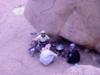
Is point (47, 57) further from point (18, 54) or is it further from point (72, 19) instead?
point (72, 19)

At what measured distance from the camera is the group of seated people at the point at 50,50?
11.4ft

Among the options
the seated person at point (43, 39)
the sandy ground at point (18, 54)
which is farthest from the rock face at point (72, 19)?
the sandy ground at point (18, 54)

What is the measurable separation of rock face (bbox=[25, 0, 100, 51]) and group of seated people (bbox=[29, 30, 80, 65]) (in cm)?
14

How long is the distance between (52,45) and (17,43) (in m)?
0.60

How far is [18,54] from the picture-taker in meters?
3.74

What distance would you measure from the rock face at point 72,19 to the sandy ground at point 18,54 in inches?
12.4

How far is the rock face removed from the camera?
132 inches

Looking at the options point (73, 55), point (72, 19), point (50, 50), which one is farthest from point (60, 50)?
point (72, 19)

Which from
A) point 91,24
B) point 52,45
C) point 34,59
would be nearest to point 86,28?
point 91,24

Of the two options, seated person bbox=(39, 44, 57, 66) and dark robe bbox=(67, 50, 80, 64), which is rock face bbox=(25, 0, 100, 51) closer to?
dark robe bbox=(67, 50, 80, 64)

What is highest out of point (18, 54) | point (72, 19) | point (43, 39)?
point (72, 19)

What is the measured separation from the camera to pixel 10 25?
4.47m

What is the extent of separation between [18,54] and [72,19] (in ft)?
3.18

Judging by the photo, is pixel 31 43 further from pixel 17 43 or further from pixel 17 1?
pixel 17 1
